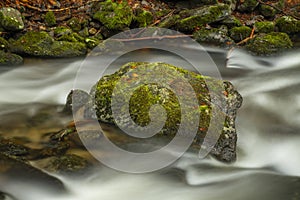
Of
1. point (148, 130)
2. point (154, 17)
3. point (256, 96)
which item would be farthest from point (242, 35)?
point (148, 130)

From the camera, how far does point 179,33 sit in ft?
32.1

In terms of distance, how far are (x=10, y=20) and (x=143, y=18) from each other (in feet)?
10.7

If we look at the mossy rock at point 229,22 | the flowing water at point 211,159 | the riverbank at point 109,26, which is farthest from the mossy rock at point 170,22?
the flowing water at point 211,159

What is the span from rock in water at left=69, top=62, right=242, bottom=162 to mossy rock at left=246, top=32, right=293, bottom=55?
13.7 ft

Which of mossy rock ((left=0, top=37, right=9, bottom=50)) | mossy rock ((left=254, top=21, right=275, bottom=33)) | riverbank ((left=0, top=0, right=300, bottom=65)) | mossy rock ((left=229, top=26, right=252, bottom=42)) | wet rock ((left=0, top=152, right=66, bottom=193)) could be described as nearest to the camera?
wet rock ((left=0, top=152, right=66, bottom=193))

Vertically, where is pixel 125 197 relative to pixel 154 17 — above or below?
below

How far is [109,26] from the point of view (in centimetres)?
920

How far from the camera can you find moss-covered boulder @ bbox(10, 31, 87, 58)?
7996mm

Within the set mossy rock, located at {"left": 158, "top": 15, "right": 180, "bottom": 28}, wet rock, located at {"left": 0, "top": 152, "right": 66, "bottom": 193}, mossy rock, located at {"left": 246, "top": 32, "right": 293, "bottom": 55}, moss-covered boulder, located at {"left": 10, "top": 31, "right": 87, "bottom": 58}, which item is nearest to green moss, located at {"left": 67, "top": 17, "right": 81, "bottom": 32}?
moss-covered boulder, located at {"left": 10, "top": 31, "right": 87, "bottom": 58}

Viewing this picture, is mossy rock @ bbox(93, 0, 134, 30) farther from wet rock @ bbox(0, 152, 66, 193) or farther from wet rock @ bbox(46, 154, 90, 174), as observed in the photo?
wet rock @ bbox(0, 152, 66, 193)

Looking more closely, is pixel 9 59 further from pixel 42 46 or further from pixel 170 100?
pixel 170 100

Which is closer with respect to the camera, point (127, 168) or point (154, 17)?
point (127, 168)

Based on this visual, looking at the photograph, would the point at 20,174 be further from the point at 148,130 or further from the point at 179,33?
the point at 179,33

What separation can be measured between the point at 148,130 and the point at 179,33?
5.85 metres
